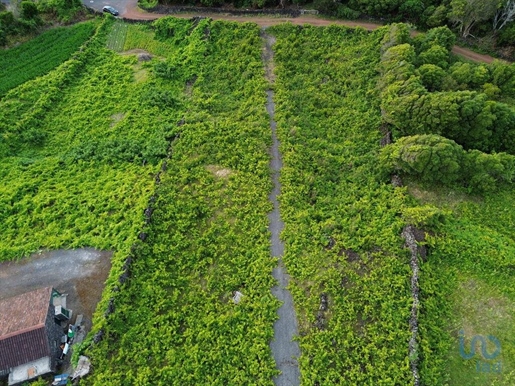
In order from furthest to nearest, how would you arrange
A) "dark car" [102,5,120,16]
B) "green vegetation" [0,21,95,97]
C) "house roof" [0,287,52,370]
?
"dark car" [102,5,120,16]
"green vegetation" [0,21,95,97]
"house roof" [0,287,52,370]

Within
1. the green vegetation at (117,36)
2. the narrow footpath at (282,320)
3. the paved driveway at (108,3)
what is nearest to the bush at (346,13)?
the narrow footpath at (282,320)

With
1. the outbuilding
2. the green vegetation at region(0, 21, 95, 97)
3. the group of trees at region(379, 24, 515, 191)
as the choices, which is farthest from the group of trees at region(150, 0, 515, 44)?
the outbuilding

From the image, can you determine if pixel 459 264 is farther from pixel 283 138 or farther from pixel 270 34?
pixel 270 34

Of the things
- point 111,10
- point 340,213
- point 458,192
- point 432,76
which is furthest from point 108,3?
point 458,192

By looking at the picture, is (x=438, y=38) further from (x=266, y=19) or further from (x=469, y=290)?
(x=469, y=290)

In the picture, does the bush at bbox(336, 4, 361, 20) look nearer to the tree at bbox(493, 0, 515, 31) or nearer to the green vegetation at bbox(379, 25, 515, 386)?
the green vegetation at bbox(379, 25, 515, 386)

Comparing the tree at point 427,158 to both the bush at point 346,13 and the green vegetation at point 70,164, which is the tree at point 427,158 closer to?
the green vegetation at point 70,164
